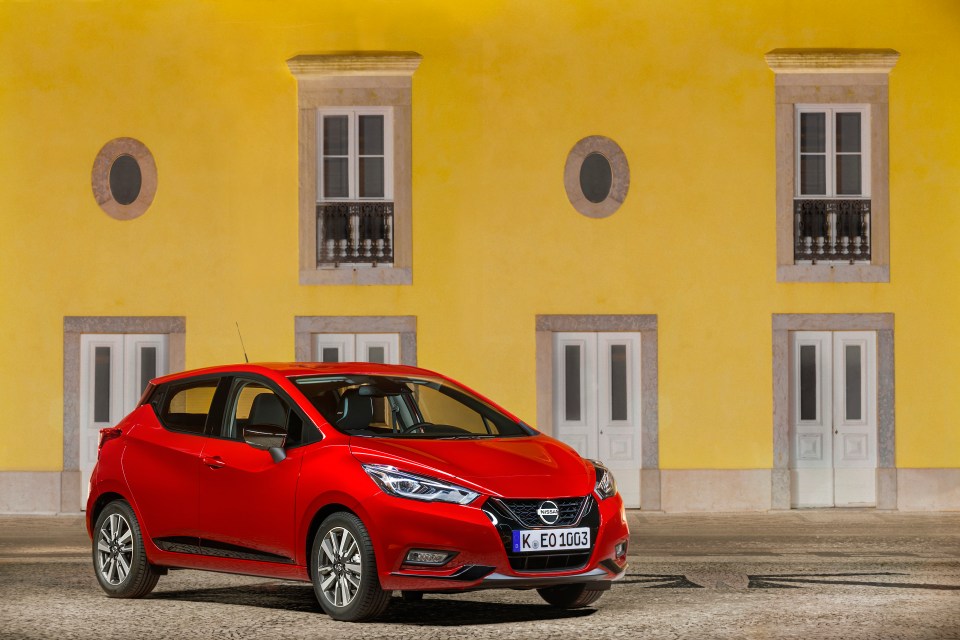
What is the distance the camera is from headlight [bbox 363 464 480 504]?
9.16 m

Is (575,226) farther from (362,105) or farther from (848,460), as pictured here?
(848,460)

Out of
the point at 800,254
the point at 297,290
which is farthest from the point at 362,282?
the point at 800,254

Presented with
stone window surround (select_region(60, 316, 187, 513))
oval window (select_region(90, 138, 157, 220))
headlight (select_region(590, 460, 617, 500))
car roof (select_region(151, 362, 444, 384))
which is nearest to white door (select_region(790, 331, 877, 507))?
stone window surround (select_region(60, 316, 187, 513))

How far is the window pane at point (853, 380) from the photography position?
2083cm

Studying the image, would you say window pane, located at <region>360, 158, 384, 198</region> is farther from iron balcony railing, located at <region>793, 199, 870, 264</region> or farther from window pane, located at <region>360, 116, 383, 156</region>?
iron balcony railing, located at <region>793, 199, 870, 264</region>

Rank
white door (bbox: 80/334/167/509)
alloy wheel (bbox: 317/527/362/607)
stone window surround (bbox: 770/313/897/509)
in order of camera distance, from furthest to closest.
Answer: white door (bbox: 80/334/167/509) → stone window surround (bbox: 770/313/897/509) → alloy wheel (bbox: 317/527/362/607)

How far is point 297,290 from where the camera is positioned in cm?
2083

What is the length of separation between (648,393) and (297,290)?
4785 mm

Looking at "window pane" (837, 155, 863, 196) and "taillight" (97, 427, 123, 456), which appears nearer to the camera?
"taillight" (97, 427, 123, 456)

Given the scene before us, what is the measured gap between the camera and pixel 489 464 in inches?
372

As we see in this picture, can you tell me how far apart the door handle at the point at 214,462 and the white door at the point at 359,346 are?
10422 mm

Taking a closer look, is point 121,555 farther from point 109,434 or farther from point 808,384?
point 808,384

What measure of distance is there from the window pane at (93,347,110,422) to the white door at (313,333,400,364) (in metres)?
2.80

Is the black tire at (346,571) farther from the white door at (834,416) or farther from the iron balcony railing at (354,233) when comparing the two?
the white door at (834,416)
